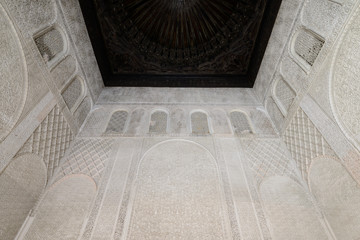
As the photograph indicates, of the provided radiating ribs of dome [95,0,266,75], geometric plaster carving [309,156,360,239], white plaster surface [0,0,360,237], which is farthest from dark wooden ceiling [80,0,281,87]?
geometric plaster carving [309,156,360,239]

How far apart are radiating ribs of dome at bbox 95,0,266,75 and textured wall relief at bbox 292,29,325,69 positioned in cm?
108

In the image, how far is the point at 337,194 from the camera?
2.36 meters

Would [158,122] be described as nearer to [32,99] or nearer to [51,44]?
[32,99]

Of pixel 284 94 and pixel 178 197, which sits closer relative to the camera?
pixel 178 197

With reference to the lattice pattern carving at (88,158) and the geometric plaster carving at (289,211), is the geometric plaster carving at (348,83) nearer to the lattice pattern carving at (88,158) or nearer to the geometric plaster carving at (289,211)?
the geometric plaster carving at (289,211)

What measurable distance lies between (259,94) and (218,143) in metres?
1.86

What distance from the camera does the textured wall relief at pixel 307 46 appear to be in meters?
2.73

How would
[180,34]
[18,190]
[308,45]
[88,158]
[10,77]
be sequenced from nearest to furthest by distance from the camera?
[10,77] → [18,190] → [308,45] → [88,158] → [180,34]

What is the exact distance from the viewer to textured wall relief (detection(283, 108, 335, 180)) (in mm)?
2672

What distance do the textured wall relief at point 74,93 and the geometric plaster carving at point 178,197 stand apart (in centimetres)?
172

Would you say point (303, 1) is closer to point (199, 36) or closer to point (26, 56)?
point (199, 36)

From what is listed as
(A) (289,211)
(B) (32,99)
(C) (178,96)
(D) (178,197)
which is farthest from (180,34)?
(A) (289,211)

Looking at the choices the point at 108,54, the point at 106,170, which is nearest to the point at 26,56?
the point at 106,170

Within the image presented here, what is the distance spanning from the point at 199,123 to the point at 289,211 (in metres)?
2.05
